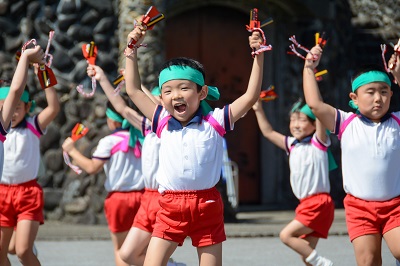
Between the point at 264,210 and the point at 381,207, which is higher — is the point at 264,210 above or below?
below

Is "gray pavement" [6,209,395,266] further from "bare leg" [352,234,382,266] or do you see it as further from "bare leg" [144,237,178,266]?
"bare leg" [144,237,178,266]

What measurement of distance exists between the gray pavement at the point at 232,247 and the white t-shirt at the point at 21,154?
6.14 feet

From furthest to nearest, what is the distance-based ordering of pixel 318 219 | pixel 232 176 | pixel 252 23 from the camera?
1. pixel 232 176
2. pixel 318 219
3. pixel 252 23

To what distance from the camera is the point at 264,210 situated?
17047 mm

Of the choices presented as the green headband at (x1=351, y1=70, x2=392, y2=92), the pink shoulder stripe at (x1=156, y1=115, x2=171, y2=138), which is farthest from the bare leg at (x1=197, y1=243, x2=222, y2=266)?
the green headband at (x1=351, y1=70, x2=392, y2=92)

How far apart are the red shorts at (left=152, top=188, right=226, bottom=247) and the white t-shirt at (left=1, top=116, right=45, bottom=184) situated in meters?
2.25

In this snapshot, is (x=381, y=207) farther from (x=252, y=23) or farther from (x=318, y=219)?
(x=318, y=219)

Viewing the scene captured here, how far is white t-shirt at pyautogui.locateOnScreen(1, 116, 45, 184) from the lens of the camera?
8.64 metres

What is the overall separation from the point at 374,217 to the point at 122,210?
2735 millimetres

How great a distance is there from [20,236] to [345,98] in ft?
35.0

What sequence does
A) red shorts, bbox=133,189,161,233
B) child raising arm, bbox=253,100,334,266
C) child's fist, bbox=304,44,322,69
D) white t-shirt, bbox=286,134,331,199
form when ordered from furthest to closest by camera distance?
white t-shirt, bbox=286,134,331,199
child raising arm, bbox=253,100,334,266
red shorts, bbox=133,189,161,233
child's fist, bbox=304,44,322,69

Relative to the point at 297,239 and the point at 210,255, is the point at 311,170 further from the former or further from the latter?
the point at 210,255

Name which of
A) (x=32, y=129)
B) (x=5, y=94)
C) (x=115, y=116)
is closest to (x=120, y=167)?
(x=115, y=116)

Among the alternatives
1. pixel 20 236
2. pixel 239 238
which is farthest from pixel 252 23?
pixel 239 238
